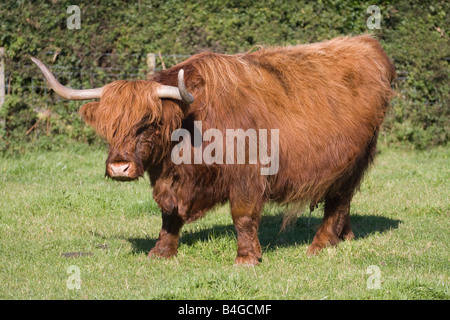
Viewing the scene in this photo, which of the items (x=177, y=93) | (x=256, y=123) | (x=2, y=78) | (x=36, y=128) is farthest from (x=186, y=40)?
(x=177, y=93)

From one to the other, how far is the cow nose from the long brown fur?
2.4 inches

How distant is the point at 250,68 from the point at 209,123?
0.70 m

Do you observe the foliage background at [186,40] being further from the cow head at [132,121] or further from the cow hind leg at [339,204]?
the cow head at [132,121]

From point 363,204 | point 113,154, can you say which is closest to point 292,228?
point 363,204

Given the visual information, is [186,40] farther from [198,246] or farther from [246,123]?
[246,123]

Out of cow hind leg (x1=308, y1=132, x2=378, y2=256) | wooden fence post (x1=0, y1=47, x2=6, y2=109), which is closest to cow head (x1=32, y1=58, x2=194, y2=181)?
cow hind leg (x1=308, y1=132, x2=378, y2=256)

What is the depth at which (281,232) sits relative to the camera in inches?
275

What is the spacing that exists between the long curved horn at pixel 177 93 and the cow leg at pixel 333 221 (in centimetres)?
199

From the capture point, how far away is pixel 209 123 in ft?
17.7

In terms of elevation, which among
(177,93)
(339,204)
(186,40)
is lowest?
(339,204)

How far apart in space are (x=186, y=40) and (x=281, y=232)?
6.19 meters

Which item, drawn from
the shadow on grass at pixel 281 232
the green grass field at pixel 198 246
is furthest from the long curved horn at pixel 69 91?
the shadow on grass at pixel 281 232

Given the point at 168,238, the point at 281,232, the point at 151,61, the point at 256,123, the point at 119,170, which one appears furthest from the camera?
the point at 151,61

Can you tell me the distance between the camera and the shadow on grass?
6.31 meters
